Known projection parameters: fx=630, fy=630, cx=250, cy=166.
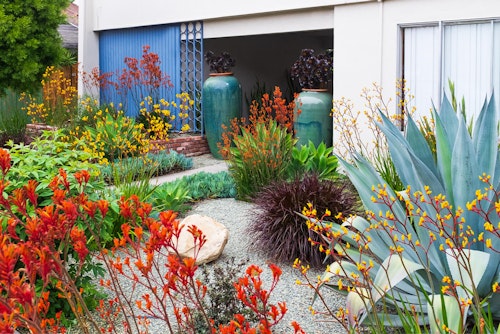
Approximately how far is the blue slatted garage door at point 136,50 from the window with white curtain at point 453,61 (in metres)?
5.60

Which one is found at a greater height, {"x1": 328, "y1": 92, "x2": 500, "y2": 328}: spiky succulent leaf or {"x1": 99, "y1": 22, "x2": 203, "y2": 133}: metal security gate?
{"x1": 99, "y1": 22, "x2": 203, "y2": 133}: metal security gate

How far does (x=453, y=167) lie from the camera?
4086 millimetres

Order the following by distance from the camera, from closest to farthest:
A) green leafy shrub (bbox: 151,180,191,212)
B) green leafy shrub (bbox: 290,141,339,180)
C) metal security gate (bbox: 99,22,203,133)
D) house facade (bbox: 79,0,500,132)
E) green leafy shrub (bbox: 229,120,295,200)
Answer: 1. green leafy shrub (bbox: 151,180,191,212)
2. green leafy shrub (bbox: 229,120,295,200)
3. green leafy shrub (bbox: 290,141,339,180)
4. house facade (bbox: 79,0,500,132)
5. metal security gate (bbox: 99,22,203,133)

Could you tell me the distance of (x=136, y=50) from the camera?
14.2 m

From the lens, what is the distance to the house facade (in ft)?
28.2

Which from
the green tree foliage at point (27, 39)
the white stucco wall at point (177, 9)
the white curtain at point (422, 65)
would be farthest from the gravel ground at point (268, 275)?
the green tree foliage at point (27, 39)

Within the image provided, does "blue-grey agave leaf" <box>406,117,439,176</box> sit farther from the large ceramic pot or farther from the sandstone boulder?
the large ceramic pot

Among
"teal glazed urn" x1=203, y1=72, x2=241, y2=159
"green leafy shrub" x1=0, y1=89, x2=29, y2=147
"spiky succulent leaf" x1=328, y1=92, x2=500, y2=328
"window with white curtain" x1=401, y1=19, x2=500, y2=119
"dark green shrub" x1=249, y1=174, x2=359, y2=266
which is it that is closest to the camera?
"spiky succulent leaf" x1=328, y1=92, x2=500, y2=328

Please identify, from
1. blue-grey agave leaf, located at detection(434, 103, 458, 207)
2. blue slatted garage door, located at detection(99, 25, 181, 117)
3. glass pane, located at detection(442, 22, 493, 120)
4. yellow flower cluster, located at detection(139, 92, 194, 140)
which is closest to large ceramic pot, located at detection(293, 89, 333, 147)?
glass pane, located at detection(442, 22, 493, 120)

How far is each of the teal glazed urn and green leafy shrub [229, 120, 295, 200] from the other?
13.5ft

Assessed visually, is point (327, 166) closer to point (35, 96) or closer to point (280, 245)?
point (280, 245)

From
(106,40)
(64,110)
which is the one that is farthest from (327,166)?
(106,40)

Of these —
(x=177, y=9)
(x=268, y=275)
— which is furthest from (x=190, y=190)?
(x=177, y=9)

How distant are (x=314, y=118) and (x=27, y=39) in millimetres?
6546
